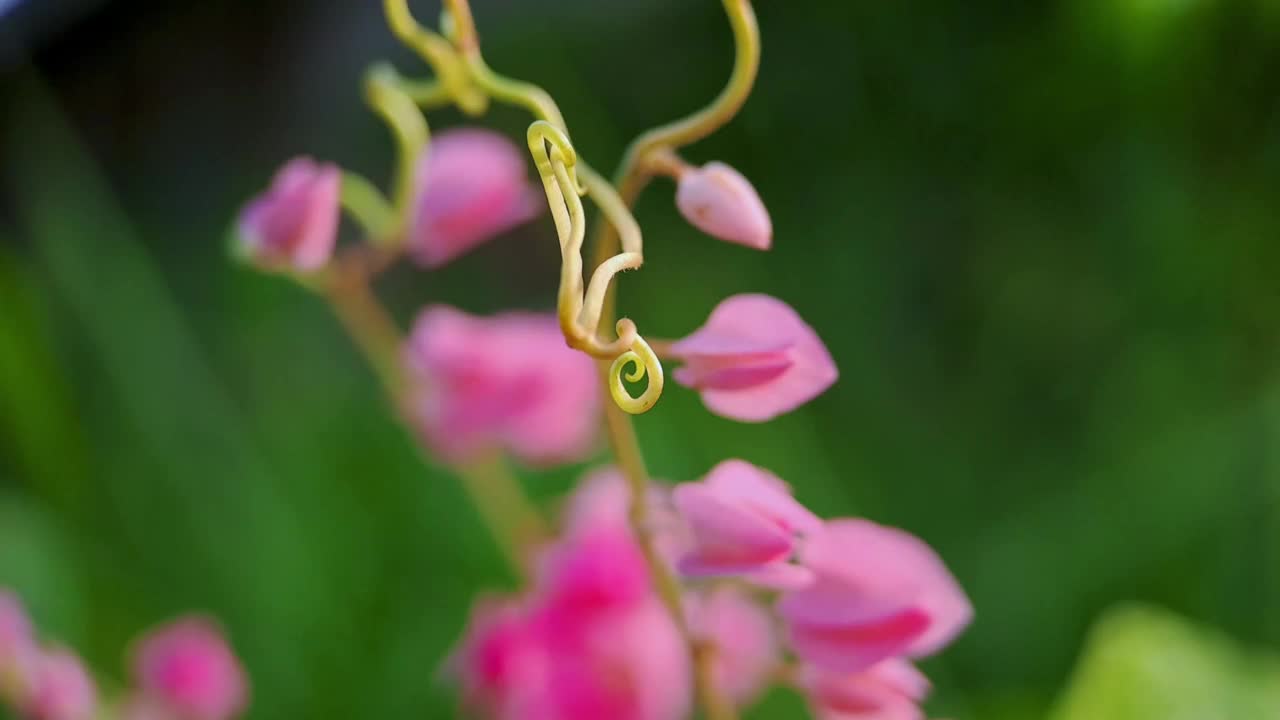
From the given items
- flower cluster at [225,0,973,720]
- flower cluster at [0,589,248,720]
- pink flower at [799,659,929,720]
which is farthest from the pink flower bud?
pink flower at [799,659,929,720]

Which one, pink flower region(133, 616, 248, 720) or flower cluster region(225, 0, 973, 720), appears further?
pink flower region(133, 616, 248, 720)

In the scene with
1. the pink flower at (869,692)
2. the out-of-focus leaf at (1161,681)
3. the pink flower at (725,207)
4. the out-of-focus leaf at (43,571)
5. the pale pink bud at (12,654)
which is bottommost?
the out-of-focus leaf at (1161,681)

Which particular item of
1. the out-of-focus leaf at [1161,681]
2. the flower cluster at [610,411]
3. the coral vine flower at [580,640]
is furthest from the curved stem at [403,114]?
the out-of-focus leaf at [1161,681]

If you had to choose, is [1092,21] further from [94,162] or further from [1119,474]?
[94,162]

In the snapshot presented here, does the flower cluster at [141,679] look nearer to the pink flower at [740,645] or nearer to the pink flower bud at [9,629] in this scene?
the pink flower bud at [9,629]

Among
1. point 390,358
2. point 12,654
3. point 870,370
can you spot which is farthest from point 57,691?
point 870,370

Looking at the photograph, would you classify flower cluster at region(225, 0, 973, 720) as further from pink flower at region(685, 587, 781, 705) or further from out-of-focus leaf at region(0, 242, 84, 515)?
out-of-focus leaf at region(0, 242, 84, 515)
